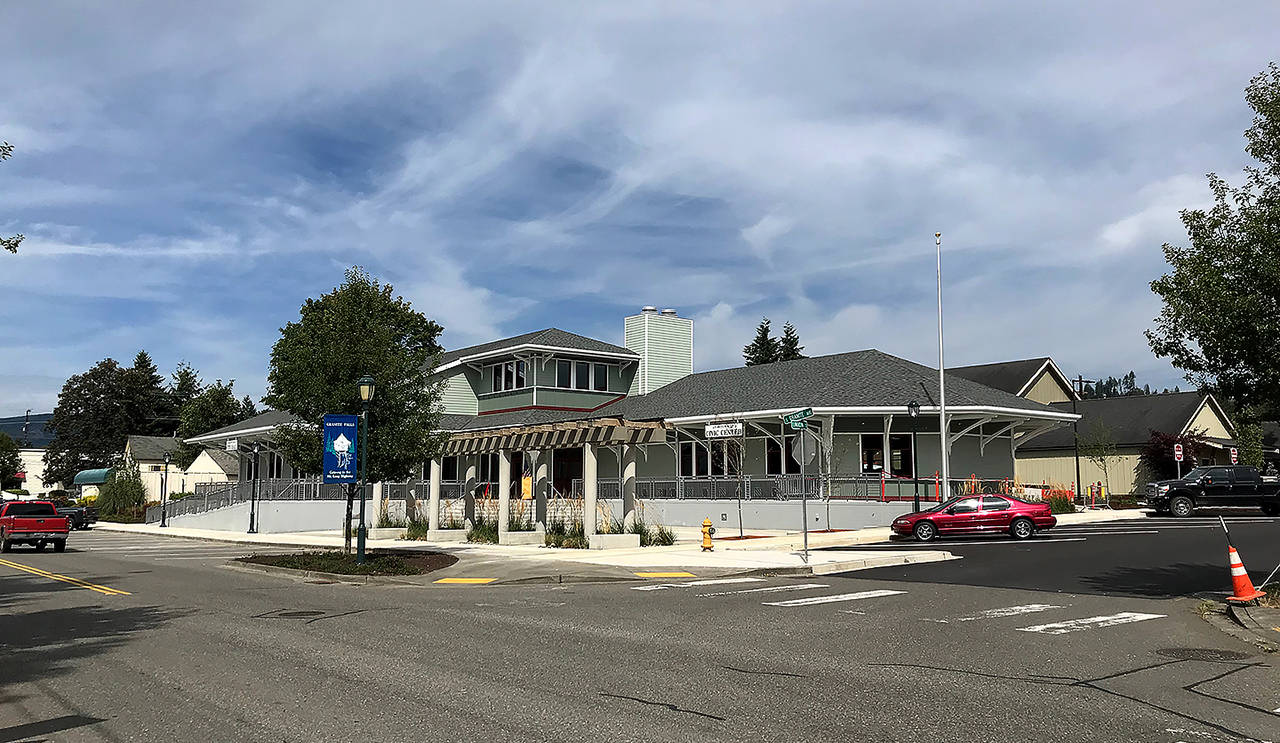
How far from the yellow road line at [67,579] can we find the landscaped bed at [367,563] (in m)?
3.97

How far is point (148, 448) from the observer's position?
3236 inches

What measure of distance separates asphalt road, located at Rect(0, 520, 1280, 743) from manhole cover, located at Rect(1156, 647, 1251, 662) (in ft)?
0.18

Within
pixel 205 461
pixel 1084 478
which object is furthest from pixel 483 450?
pixel 205 461

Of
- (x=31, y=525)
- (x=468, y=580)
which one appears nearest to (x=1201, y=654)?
(x=468, y=580)

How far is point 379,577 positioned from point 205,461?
178 ft

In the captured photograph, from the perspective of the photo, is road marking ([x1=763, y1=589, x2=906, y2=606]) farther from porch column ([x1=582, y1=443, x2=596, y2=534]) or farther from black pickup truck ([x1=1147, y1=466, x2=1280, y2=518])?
black pickup truck ([x1=1147, y1=466, x2=1280, y2=518])

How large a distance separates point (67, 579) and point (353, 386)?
7.18 metres

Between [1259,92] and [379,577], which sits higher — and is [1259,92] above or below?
above

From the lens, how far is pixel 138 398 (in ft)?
329

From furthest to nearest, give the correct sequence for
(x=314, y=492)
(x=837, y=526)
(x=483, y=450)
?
1. (x=314, y=492)
2. (x=837, y=526)
3. (x=483, y=450)

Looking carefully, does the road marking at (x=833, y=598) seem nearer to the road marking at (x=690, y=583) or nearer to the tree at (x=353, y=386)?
the road marking at (x=690, y=583)

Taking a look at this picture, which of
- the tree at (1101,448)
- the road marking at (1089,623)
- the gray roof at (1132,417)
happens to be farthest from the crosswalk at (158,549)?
the tree at (1101,448)

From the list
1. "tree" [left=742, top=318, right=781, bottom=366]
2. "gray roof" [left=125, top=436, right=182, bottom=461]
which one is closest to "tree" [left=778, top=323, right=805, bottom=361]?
"tree" [left=742, top=318, right=781, bottom=366]

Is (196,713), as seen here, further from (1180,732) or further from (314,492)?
(314,492)
